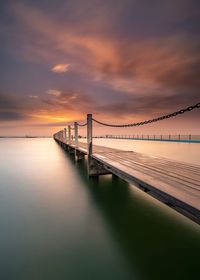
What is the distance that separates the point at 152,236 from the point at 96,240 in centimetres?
93

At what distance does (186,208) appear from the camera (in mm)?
1445

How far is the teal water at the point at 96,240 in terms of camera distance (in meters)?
1.84

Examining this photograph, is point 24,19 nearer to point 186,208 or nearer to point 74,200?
point 74,200

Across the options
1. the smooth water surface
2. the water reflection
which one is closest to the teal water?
the water reflection

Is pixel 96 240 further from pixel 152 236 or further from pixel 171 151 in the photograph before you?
pixel 171 151

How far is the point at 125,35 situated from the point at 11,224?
457 inches

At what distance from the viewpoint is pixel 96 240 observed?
2516mm

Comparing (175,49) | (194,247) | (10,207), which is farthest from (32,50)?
(194,247)

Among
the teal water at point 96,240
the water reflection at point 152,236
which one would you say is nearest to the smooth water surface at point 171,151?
the water reflection at point 152,236

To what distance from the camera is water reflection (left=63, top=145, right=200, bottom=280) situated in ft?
6.08

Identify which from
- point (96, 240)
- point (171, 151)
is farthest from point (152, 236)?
point (171, 151)

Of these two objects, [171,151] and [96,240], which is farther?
[171,151]

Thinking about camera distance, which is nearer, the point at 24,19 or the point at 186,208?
the point at 186,208

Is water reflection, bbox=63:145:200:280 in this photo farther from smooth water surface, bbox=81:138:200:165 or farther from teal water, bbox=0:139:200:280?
smooth water surface, bbox=81:138:200:165
